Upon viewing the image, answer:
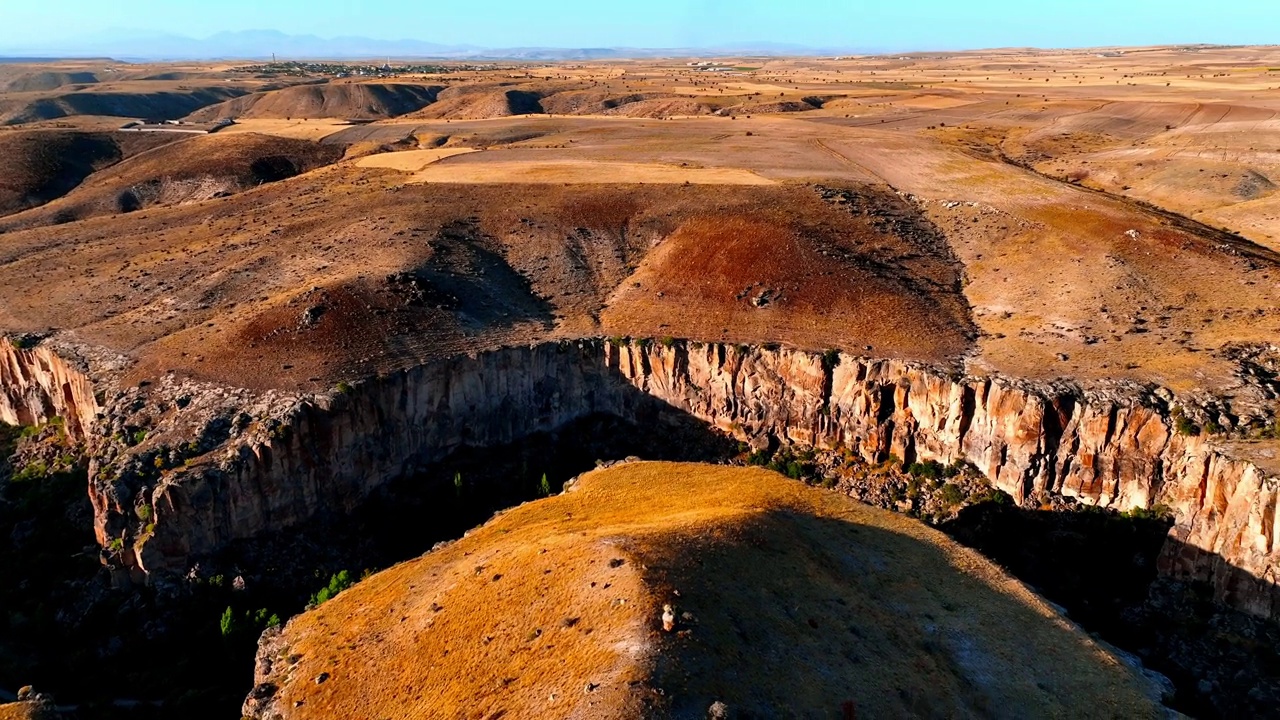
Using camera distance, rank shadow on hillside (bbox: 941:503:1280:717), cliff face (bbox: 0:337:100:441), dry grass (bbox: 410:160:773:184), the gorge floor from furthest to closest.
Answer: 1. dry grass (bbox: 410:160:773:184)
2. cliff face (bbox: 0:337:100:441)
3. the gorge floor
4. shadow on hillside (bbox: 941:503:1280:717)

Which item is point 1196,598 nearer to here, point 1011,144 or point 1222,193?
point 1222,193

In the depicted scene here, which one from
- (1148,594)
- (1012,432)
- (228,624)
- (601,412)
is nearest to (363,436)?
(228,624)

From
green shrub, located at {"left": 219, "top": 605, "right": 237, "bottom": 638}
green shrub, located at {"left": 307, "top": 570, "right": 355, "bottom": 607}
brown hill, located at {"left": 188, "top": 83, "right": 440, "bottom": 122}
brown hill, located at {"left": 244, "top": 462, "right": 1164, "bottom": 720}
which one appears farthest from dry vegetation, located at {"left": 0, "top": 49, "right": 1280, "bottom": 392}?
brown hill, located at {"left": 188, "top": 83, "right": 440, "bottom": 122}

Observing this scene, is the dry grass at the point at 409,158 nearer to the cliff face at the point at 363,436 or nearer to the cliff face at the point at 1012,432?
the cliff face at the point at 363,436

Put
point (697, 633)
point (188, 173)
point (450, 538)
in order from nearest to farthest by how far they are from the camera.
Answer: point (697, 633) → point (450, 538) → point (188, 173)

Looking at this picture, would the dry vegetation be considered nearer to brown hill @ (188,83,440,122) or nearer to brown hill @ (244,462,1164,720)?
brown hill @ (244,462,1164,720)

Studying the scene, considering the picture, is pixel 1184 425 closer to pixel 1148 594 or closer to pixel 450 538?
pixel 1148 594

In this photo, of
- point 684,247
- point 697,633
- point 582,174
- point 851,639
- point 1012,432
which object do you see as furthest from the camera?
point 582,174
